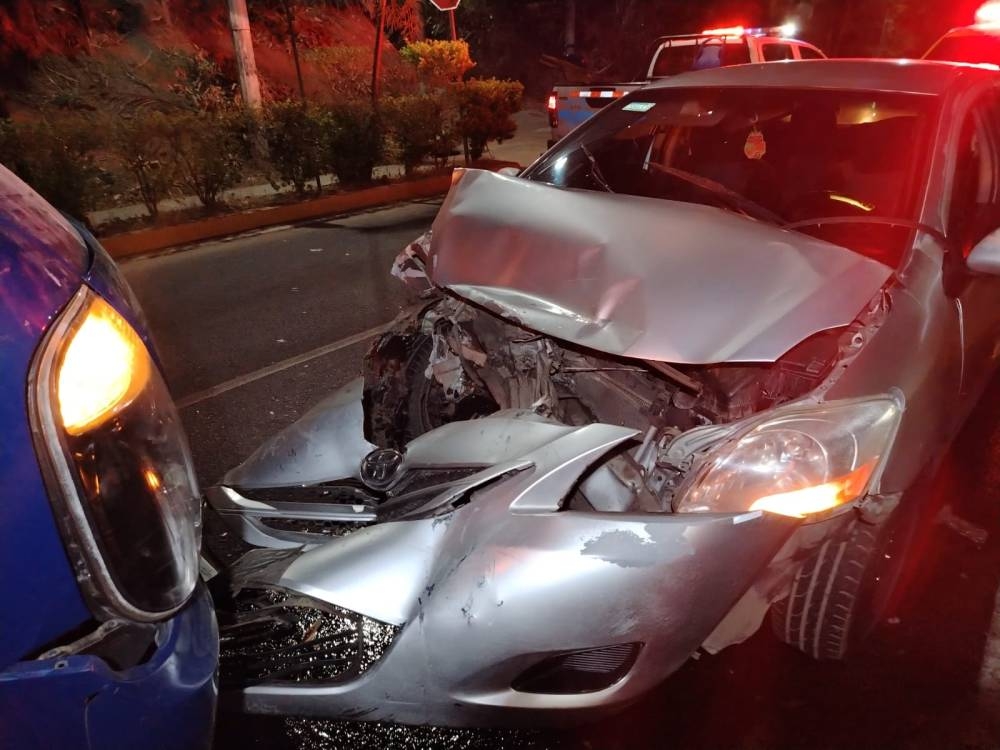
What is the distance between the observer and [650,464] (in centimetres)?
203

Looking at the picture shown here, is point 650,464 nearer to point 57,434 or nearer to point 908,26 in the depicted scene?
point 57,434

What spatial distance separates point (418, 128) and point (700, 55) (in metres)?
4.21

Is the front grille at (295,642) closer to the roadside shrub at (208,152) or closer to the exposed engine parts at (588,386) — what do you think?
the exposed engine parts at (588,386)

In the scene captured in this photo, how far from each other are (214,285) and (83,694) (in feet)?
19.3

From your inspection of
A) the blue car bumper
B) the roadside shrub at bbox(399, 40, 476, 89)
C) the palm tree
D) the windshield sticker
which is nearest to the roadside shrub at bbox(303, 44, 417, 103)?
the palm tree

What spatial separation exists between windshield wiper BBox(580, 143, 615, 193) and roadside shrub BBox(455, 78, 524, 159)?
930 centimetres

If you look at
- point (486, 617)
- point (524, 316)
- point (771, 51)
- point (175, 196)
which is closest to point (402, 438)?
point (524, 316)

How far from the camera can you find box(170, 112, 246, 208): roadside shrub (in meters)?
8.80

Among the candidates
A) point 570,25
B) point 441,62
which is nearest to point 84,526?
point 441,62

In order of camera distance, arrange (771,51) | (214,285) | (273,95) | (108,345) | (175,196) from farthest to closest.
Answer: (273,95)
(771,51)
(175,196)
(214,285)
(108,345)

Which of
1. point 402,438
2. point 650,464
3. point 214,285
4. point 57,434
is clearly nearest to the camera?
point 57,434

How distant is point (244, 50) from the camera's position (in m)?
10.1

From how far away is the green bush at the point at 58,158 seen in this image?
7766 millimetres

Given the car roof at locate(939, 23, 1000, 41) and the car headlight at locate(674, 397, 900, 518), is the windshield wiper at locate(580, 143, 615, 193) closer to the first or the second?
the car headlight at locate(674, 397, 900, 518)
